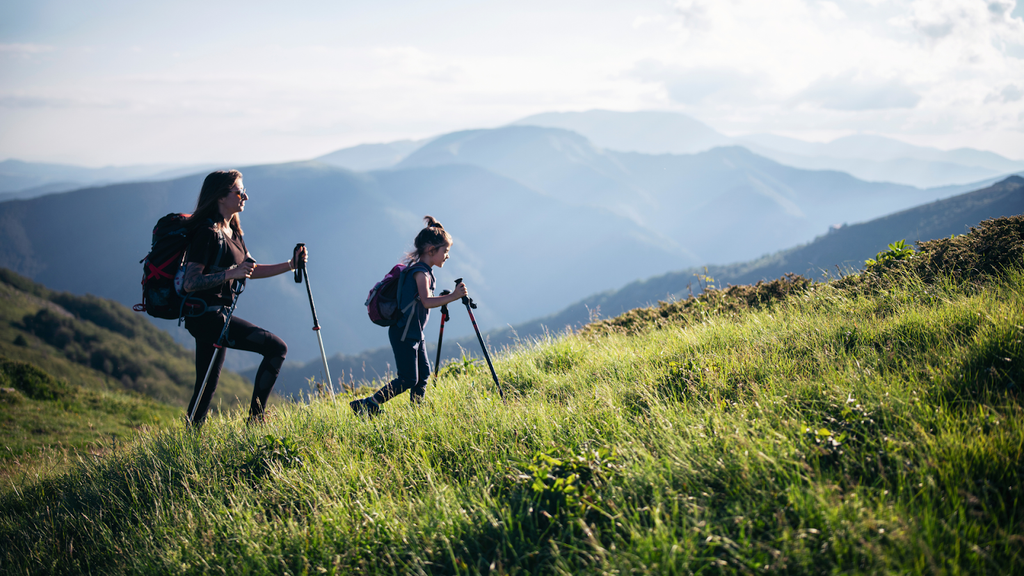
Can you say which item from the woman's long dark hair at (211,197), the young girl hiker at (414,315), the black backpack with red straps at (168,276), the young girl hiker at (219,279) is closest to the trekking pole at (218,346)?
the young girl hiker at (219,279)

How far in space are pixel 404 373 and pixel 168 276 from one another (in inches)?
99.0

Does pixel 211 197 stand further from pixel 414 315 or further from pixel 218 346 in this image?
pixel 414 315

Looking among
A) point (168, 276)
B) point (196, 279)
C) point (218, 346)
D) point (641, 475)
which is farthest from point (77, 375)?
point (641, 475)

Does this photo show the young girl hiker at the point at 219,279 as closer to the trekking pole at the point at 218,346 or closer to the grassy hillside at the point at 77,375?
the trekking pole at the point at 218,346

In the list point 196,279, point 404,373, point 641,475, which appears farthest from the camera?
point 404,373

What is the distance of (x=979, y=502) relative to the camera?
2219mm

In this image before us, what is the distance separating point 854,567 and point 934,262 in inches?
210

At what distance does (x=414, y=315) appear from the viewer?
501cm

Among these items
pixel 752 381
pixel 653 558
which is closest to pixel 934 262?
pixel 752 381

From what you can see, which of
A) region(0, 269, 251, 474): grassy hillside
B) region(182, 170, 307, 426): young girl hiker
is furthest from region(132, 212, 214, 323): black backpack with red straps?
region(0, 269, 251, 474): grassy hillside

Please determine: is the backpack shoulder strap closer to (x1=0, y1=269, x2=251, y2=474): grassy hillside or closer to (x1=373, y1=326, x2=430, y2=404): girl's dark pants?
(x1=373, y1=326, x2=430, y2=404): girl's dark pants

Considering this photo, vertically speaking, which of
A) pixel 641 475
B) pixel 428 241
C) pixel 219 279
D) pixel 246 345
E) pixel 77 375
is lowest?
pixel 77 375

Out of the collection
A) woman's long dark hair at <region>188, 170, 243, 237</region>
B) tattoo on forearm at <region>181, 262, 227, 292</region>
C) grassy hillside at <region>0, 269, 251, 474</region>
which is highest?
woman's long dark hair at <region>188, 170, 243, 237</region>

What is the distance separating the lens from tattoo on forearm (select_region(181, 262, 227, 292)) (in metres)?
4.75
